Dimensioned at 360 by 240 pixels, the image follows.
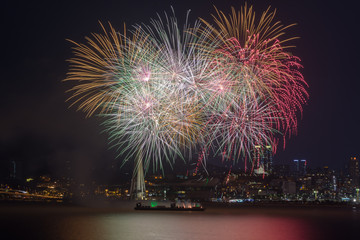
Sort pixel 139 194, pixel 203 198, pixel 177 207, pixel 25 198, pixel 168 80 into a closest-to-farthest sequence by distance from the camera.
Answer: pixel 168 80, pixel 177 207, pixel 139 194, pixel 25 198, pixel 203 198

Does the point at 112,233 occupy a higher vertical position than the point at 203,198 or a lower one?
higher

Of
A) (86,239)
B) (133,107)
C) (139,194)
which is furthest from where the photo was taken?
(139,194)

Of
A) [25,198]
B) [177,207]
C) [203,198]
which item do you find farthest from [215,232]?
[203,198]

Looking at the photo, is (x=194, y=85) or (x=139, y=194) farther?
(x=139, y=194)

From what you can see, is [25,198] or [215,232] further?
[25,198]

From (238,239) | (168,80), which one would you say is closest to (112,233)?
(238,239)

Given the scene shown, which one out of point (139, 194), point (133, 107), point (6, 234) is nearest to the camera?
point (6, 234)

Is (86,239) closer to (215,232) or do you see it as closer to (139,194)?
(215,232)

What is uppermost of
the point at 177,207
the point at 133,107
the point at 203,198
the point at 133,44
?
the point at 133,44

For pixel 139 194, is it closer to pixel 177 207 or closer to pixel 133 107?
pixel 177 207
